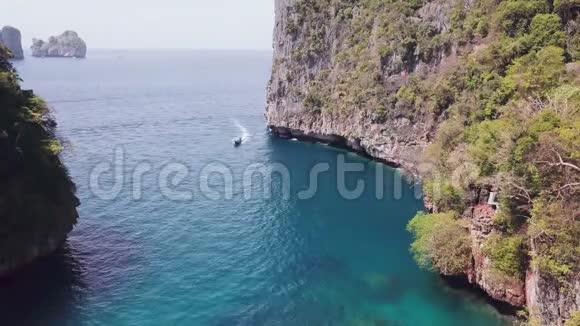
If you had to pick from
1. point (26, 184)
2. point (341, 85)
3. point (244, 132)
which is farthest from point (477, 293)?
point (244, 132)

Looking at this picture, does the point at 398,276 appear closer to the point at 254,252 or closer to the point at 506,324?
the point at 506,324

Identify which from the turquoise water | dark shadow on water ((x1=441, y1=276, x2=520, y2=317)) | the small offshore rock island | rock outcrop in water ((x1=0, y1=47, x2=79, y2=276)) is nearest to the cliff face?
the small offshore rock island

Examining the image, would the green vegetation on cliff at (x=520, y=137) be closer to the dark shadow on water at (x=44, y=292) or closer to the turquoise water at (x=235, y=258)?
the turquoise water at (x=235, y=258)

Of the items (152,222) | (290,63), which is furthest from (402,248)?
(290,63)

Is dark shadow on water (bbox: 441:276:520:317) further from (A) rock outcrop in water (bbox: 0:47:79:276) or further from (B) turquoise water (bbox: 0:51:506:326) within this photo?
(A) rock outcrop in water (bbox: 0:47:79:276)

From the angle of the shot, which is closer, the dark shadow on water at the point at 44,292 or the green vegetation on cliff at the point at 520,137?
the green vegetation on cliff at the point at 520,137

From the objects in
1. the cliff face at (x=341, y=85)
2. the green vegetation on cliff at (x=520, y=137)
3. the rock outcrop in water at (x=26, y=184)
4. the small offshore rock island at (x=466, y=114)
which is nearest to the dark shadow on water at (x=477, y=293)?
the small offshore rock island at (x=466, y=114)
